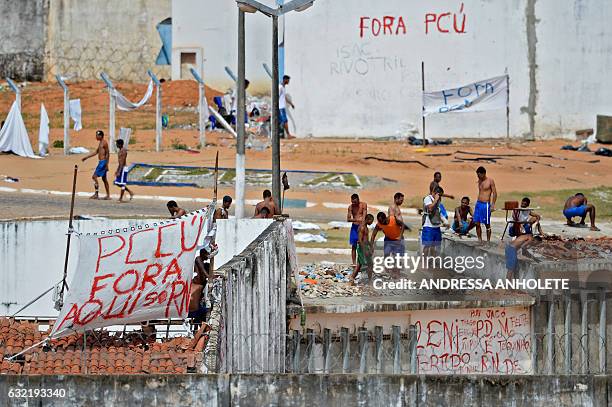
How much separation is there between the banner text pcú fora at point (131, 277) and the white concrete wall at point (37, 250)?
12.6 feet

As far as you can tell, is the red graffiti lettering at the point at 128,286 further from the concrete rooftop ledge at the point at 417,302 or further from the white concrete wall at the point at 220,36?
the white concrete wall at the point at 220,36

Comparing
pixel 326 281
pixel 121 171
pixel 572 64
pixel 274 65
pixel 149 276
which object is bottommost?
pixel 326 281

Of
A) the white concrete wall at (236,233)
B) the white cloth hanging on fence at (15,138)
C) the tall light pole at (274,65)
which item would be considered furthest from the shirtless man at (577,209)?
the white cloth hanging on fence at (15,138)

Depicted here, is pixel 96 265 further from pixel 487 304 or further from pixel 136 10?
pixel 136 10

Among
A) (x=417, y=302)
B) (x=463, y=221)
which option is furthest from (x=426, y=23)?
(x=417, y=302)

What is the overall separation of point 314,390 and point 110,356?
8.50 feet

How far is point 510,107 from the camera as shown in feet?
102

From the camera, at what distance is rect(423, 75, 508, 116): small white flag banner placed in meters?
29.6

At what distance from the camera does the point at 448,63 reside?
1209 inches

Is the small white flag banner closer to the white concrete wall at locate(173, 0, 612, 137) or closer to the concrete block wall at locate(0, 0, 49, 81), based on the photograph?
the white concrete wall at locate(173, 0, 612, 137)

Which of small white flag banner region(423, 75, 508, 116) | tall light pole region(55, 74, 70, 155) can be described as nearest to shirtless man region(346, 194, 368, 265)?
tall light pole region(55, 74, 70, 155)

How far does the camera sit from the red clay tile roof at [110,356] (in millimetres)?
9719

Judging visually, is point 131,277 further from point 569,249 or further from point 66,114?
point 66,114

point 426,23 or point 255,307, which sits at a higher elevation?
point 426,23
